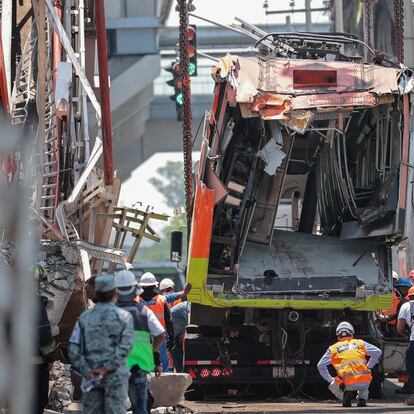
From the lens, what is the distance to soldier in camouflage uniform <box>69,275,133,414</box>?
29.0 feet

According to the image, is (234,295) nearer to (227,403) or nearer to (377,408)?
(227,403)

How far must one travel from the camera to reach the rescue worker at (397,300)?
1650 cm

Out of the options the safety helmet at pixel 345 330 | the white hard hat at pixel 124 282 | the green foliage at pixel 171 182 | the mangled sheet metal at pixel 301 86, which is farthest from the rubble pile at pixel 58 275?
the green foliage at pixel 171 182

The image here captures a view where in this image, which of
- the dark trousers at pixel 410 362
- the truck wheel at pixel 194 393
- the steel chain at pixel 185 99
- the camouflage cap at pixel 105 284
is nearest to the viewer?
the camouflage cap at pixel 105 284

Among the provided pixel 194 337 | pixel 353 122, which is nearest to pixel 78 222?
pixel 194 337

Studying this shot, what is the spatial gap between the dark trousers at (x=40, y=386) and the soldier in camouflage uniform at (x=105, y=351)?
5.63ft

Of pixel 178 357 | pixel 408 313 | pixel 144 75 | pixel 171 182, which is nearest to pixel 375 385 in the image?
pixel 408 313

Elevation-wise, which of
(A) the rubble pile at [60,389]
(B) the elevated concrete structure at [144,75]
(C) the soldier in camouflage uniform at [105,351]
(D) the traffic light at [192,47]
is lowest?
(A) the rubble pile at [60,389]

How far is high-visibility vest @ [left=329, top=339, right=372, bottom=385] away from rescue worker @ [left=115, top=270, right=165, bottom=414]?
4.08 m

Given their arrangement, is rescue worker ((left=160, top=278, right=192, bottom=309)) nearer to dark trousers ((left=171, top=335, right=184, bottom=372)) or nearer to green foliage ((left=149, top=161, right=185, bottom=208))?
dark trousers ((left=171, top=335, right=184, bottom=372))

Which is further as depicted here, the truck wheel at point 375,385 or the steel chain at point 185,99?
the steel chain at point 185,99

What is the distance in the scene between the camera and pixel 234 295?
14.8 metres

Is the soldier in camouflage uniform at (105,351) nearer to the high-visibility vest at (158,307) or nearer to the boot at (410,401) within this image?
the high-visibility vest at (158,307)

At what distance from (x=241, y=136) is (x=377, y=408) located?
353 cm
